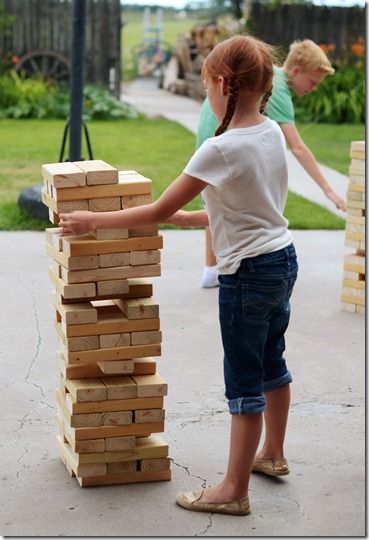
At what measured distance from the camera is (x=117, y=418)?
446cm

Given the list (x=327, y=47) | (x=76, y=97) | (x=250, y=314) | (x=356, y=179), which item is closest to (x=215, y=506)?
(x=250, y=314)

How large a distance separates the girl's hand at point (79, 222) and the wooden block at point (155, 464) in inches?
41.2

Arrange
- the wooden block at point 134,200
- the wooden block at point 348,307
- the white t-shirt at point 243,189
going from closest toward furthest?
1. the white t-shirt at point 243,189
2. the wooden block at point 134,200
3. the wooden block at point 348,307

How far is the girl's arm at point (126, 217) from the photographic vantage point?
403 cm

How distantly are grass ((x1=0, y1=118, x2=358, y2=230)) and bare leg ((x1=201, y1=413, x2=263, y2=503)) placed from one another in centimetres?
568

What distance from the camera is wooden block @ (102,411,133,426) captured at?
4453 mm

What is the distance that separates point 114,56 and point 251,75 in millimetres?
17417

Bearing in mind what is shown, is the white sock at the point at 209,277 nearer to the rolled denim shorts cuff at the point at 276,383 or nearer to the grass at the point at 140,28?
the rolled denim shorts cuff at the point at 276,383

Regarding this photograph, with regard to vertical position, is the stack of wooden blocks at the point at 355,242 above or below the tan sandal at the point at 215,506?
above

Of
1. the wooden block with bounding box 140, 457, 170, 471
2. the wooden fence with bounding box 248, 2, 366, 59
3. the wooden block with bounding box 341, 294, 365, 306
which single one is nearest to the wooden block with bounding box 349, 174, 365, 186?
the wooden block with bounding box 341, 294, 365, 306

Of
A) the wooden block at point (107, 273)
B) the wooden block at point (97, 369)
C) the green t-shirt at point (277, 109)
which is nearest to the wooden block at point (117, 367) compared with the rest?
the wooden block at point (97, 369)

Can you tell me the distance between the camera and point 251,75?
3.98 meters

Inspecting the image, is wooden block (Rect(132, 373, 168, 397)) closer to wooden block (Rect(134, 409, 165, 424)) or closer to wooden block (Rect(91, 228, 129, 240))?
wooden block (Rect(134, 409, 165, 424))

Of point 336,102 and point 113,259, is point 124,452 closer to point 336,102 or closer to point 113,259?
point 113,259
